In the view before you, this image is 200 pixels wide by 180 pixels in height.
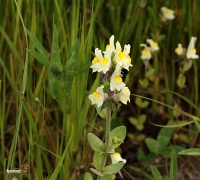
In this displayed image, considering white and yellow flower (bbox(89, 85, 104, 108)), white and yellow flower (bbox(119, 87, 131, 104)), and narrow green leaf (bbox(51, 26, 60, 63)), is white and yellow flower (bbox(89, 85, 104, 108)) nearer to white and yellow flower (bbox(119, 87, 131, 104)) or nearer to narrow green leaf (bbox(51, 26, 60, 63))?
white and yellow flower (bbox(119, 87, 131, 104))

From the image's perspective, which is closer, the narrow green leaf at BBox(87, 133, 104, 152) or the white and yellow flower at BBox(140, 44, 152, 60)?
the narrow green leaf at BBox(87, 133, 104, 152)

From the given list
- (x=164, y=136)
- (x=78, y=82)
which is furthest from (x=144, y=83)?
(x=78, y=82)

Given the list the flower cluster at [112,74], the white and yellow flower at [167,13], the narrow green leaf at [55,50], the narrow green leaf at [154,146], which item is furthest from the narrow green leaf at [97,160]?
the white and yellow flower at [167,13]

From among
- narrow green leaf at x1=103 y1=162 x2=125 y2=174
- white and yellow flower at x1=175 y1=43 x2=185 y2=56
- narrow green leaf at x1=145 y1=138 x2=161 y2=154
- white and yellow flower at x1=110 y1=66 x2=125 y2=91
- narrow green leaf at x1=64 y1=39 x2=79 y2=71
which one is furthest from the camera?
white and yellow flower at x1=175 y1=43 x2=185 y2=56

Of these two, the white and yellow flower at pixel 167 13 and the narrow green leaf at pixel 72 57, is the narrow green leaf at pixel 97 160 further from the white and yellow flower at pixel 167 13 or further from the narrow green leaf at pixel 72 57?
the white and yellow flower at pixel 167 13

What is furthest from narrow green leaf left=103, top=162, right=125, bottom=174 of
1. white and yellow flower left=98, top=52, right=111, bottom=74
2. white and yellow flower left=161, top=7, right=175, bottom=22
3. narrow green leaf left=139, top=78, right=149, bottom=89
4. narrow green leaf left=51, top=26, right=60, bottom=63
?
white and yellow flower left=161, top=7, right=175, bottom=22

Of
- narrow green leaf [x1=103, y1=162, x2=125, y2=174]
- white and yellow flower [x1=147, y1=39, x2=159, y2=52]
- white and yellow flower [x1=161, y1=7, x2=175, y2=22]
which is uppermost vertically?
white and yellow flower [x1=161, y1=7, x2=175, y2=22]

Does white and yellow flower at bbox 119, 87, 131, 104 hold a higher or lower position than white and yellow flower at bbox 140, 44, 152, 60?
lower

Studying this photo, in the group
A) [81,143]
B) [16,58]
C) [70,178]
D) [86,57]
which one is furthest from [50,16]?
[70,178]
